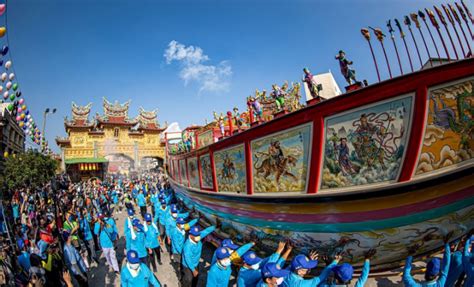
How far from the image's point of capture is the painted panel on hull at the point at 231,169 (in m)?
5.34

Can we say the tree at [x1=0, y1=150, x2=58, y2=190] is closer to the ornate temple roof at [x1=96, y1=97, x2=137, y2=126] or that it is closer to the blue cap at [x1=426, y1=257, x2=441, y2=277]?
the ornate temple roof at [x1=96, y1=97, x2=137, y2=126]

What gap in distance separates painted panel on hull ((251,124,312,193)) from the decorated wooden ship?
Answer: 0.7 inches

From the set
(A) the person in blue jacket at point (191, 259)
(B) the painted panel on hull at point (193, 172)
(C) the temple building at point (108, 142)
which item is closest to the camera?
(A) the person in blue jacket at point (191, 259)

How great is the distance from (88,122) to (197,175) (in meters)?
29.6

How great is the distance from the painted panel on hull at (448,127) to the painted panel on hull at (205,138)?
471cm

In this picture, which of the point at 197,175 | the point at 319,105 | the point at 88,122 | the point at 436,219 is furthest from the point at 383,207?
the point at 88,122

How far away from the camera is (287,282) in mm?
2846

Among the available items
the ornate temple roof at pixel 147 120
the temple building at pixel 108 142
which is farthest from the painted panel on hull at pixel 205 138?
the ornate temple roof at pixel 147 120

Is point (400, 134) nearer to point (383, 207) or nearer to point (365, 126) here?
point (365, 126)

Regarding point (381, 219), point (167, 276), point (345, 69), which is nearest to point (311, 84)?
point (345, 69)

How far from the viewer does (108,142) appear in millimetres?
31953

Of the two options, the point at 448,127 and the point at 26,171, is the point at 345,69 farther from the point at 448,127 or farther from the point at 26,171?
the point at 26,171

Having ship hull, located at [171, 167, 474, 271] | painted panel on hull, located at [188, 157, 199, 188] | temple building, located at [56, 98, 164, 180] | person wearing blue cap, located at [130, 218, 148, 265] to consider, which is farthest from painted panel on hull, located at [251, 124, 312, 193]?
temple building, located at [56, 98, 164, 180]

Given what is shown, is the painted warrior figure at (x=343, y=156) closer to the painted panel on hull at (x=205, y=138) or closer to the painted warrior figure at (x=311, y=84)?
the painted warrior figure at (x=311, y=84)
